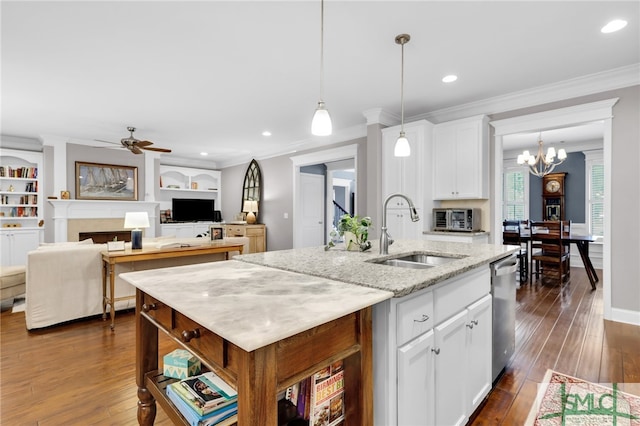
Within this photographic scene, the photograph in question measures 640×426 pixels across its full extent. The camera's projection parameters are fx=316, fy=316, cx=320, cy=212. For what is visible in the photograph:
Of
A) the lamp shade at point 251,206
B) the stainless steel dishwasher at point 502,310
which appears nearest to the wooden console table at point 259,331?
the stainless steel dishwasher at point 502,310

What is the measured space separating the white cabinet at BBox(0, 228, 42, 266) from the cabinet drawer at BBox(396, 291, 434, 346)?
7.45 meters

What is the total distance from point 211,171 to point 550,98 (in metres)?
7.56

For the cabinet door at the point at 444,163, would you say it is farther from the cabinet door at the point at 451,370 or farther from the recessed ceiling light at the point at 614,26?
the cabinet door at the point at 451,370

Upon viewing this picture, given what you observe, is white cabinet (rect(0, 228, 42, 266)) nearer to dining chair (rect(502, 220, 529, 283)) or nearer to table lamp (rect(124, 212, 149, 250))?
table lamp (rect(124, 212, 149, 250))

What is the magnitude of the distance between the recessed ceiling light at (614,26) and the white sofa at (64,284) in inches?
195

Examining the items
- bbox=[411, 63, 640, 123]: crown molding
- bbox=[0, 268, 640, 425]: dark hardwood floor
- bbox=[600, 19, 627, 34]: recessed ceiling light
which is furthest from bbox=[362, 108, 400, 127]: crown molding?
bbox=[0, 268, 640, 425]: dark hardwood floor

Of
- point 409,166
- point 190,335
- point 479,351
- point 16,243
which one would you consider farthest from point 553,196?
point 16,243

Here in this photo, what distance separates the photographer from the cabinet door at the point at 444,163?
4180 mm

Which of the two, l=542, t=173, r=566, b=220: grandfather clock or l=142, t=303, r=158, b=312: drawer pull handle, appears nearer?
l=142, t=303, r=158, b=312: drawer pull handle

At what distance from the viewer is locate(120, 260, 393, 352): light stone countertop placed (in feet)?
2.83

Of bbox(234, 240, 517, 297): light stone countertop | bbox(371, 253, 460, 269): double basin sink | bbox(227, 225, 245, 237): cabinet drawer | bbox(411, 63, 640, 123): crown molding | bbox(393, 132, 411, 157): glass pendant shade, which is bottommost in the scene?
bbox(227, 225, 245, 237): cabinet drawer

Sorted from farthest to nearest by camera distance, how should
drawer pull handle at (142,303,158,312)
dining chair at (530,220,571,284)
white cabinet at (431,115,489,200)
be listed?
1. dining chair at (530,220,571,284)
2. white cabinet at (431,115,489,200)
3. drawer pull handle at (142,303,158,312)

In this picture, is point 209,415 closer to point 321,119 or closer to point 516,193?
point 321,119

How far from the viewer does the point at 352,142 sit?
211 inches
